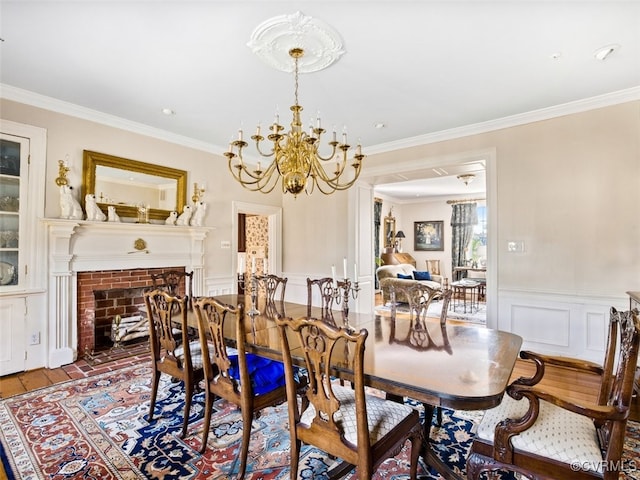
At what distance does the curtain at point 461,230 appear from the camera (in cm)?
890

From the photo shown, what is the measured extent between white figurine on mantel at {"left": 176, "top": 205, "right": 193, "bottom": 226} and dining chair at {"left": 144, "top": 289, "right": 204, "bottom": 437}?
220 centimetres

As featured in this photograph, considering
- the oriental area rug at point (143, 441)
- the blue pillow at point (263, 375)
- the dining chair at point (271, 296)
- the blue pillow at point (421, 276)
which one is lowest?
the oriental area rug at point (143, 441)

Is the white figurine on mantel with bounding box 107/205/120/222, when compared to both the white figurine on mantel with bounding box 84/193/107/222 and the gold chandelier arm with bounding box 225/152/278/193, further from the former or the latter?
the gold chandelier arm with bounding box 225/152/278/193

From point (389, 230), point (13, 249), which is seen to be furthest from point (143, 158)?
point (389, 230)

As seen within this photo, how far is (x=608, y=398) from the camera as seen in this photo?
1.51 metres

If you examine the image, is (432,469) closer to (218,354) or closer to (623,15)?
(218,354)

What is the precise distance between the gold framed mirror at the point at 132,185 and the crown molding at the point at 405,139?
0.40m

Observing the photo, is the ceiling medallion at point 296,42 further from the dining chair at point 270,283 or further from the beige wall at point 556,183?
the beige wall at point 556,183

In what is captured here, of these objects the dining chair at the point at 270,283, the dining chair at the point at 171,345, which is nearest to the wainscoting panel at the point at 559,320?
the dining chair at the point at 270,283

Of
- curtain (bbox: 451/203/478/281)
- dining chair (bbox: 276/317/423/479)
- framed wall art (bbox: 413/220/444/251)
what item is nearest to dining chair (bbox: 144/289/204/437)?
dining chair (bbox: 276/317/423/479)

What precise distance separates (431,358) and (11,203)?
3981mm

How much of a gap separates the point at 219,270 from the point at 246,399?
3.29 metres

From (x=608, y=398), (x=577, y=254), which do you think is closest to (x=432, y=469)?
(x=608, y=398)

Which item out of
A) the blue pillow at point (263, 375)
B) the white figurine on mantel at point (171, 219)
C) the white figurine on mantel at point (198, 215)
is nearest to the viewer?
the blue pillow at point (263, 375)
